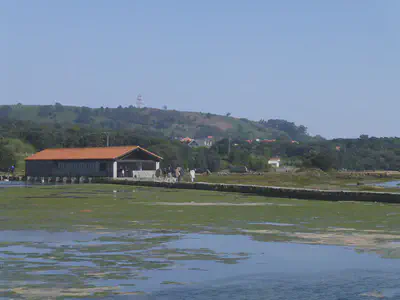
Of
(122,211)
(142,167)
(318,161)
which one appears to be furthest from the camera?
(318,161)

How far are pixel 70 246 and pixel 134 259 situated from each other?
310 centimetres

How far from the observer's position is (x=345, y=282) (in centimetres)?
1519

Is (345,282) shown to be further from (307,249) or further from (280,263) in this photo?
(307,249)

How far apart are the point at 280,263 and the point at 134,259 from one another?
3605 mm

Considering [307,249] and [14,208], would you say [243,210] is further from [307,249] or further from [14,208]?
[307,249]

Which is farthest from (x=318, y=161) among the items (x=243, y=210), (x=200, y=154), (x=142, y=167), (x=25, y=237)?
(x=25, y=237)

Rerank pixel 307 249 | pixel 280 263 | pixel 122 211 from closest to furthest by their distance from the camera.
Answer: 1. pixel 280 263
2. pixel 307 249
3. pixel 122 211

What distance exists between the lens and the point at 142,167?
10481cm

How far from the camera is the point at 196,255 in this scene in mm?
18984

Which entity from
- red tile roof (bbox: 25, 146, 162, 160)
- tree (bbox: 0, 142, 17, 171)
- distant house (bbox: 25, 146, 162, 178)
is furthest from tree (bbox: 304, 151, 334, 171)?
tree (bbox: 0, 142, 17, 171)

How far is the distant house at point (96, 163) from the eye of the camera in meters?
100

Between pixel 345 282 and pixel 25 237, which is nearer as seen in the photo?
pixel 345 282

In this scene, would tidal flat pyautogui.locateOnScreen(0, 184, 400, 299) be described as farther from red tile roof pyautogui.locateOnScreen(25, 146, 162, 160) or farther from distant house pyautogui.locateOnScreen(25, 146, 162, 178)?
red tile roof pyautogui.locateOnScreen(25, 146, 162, 160)

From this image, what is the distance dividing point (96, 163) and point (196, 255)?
83689 mm
